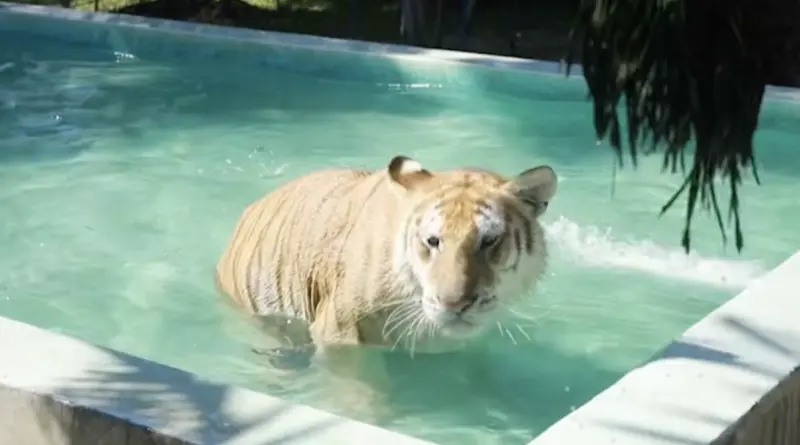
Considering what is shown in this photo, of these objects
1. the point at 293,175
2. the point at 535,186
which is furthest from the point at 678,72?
the point at 293,175

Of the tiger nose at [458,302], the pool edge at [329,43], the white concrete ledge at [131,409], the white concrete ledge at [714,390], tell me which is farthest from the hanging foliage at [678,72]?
the pool edge at [329,43]

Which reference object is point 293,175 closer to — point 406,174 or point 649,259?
point 649,259

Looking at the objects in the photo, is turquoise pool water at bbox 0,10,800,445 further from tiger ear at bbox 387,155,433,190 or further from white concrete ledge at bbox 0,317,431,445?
tiger ear at bbox 387,155,433,190

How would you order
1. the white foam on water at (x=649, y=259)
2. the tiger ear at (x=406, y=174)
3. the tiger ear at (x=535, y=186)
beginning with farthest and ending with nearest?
the white foam on water at (x=649, y=259), the tiger ear at (x=406, y=174), the tiger ear at (x=535, y=186)

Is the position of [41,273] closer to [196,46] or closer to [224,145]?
[224,145]

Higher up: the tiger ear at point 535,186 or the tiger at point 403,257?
the tiger ear at point 535,186

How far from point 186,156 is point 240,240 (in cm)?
283

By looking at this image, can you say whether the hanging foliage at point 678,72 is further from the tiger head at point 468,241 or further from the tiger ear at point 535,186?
the tiger ear at point 535,186

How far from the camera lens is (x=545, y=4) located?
12648mm

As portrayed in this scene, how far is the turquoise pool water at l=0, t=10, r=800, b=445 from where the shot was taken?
13.2 ft

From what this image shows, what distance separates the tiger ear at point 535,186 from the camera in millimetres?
3529

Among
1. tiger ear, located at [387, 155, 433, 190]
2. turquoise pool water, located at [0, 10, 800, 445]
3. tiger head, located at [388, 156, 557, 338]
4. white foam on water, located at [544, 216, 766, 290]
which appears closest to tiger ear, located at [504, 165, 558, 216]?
tiger head, located at [388, 156, 557, 338]

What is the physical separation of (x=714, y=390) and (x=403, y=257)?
1.09 metres

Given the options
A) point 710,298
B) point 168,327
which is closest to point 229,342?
point 168,327
